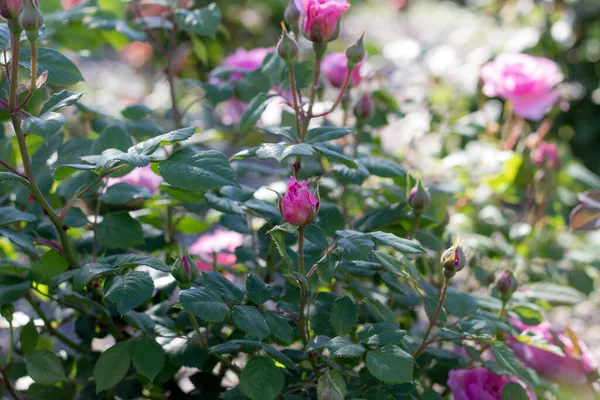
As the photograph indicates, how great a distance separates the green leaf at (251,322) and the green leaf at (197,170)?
13 cm

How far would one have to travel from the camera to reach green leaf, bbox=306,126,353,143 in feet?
2.52

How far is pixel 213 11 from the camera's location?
1058mm

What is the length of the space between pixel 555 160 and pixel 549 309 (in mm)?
350

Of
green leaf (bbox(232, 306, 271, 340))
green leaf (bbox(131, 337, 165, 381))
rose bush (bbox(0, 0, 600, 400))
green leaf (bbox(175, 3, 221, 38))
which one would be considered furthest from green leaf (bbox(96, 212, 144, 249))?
green leaf (bbox(175, 3, 221, 38))

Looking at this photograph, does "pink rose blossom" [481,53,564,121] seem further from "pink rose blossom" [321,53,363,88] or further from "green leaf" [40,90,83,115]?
"green leaf" [40,90,83,115]

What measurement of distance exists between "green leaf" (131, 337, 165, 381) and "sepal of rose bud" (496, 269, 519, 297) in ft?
1.44

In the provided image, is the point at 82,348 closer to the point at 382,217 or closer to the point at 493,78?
the point at 382,217

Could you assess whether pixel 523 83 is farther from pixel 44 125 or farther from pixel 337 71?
pixel 44 125

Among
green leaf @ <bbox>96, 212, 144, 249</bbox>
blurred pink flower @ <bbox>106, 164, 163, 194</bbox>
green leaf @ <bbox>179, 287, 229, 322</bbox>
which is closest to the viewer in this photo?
green leaf @ <bbox>179, 287, 229, 322</bbox>

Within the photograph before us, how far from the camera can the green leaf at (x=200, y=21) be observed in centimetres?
102

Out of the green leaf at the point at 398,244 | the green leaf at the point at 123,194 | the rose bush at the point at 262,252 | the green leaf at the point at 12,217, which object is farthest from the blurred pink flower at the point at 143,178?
the green leaf at the point at 398,244

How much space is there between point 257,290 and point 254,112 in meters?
0.24

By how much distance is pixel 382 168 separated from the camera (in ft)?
2.80

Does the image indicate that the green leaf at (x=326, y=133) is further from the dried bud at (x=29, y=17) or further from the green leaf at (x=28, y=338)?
the green leaf at (x=28, y=338)
